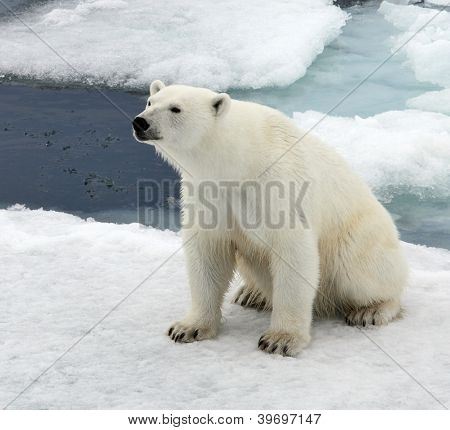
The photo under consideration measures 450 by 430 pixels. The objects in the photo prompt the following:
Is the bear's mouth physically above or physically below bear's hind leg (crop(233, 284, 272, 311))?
above

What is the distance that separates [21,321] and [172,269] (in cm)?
127

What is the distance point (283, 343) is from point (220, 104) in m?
1.32

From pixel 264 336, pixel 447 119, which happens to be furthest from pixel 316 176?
pixel 447 119

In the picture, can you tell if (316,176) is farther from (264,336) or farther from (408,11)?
(408,11)

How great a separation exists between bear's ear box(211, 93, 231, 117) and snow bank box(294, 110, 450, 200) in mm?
4069

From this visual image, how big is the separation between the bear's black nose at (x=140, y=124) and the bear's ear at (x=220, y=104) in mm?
374

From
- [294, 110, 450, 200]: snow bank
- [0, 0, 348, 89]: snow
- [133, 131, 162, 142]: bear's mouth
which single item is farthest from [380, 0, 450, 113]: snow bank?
[133, 131, 162, 142]: bear's mouth

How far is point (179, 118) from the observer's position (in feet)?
12.2

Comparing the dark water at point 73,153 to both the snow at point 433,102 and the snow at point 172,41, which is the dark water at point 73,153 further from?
the snow at point 433,102

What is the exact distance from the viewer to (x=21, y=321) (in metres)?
4.14

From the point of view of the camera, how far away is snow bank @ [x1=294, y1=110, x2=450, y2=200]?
764 cm

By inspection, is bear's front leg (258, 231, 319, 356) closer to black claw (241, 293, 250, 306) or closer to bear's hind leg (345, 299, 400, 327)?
bear's hind leg (345, 299, 400, 327)

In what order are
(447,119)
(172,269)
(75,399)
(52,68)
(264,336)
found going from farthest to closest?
(52,68) → (447,119) → (172,269) → (264,336) → (75,399)

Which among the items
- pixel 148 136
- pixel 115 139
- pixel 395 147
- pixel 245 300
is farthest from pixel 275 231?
pixel 115 139
